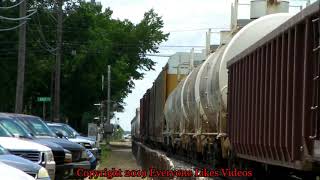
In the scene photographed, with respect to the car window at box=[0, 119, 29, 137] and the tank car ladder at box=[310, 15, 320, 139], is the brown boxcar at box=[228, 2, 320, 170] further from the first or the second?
the car window at box=[0, 119, 29, 137]

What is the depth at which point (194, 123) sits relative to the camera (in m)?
22.3

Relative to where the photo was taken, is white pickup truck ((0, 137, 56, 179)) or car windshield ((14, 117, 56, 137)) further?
car windshield ((14, 117, 56, 137))

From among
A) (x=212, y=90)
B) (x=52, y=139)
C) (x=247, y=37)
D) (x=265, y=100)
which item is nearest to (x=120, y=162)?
(x=212, y=90)

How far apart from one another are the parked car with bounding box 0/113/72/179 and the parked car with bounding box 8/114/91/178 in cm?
38

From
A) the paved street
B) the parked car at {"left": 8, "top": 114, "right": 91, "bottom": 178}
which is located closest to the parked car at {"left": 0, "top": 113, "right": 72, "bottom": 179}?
the parked car at {"left": 8, "top": 114, "right": 91, "bottom": 178}

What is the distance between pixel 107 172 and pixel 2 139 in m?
4.16

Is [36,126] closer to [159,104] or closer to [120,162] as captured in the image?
[120,162]

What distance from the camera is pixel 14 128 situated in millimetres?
15203

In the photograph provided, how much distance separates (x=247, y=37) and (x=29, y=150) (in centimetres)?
585

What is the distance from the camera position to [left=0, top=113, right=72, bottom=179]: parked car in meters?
15.0

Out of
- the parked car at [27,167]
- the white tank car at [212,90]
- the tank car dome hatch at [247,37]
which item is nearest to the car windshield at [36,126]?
the white tank car at [212,90]

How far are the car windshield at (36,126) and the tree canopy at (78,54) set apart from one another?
2436cm

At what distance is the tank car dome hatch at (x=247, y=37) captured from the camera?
1598cm

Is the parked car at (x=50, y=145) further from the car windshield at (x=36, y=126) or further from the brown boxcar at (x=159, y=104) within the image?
the brown boxcar at (x=159, y=104)
